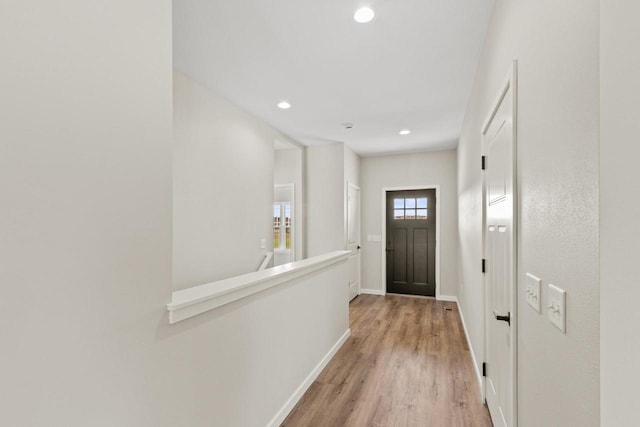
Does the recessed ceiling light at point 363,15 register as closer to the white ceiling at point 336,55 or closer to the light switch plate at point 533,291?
the white ceiling at point 336,55

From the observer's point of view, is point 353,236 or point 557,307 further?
point 353,236

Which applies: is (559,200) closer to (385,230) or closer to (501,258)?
(501,258)

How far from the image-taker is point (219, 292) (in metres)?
1.44

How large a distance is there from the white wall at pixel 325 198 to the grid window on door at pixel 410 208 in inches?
57.6

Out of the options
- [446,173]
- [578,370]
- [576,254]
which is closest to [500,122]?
[576,254]

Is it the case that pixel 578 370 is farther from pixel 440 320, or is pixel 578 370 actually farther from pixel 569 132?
pixel 440 320

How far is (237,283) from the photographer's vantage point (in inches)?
64.3

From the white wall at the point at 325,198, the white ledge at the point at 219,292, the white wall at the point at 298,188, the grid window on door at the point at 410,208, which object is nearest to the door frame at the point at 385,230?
the grid window on door at the point at 410,208

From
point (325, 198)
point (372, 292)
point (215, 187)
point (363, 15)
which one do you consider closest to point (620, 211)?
point (363, 15)

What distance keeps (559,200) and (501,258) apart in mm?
911

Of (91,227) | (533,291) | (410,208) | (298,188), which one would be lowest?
(533,291)

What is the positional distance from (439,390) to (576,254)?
212 centimetres

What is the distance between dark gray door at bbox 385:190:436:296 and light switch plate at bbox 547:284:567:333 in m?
4.86

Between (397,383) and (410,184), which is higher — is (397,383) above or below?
below
